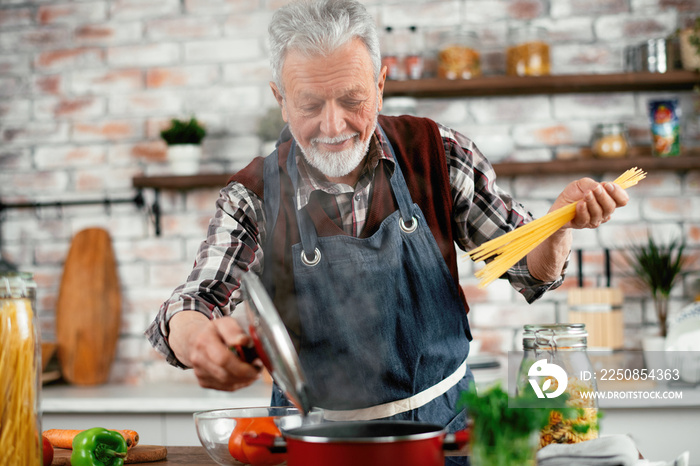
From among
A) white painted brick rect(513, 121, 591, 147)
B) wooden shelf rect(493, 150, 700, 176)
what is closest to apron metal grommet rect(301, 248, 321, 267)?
wooden shelf rect(493, 150, 700, 176)

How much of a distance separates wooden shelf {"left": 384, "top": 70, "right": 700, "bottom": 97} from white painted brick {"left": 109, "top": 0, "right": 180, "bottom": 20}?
42.1 inches

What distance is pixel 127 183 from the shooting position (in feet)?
9.60

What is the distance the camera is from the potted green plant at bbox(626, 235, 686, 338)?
8.24ft

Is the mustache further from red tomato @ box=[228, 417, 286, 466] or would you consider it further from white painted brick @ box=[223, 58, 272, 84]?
white painted brick @ box=[223, 58, 272, 84]

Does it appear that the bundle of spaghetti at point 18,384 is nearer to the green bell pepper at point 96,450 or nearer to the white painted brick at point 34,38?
the green bell pepper at point 96,450

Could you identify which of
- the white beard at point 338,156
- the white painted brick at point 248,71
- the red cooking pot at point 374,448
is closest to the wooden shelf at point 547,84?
the white painted brick at point 248,71

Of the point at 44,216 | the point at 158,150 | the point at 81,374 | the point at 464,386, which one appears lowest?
the point at 81,374

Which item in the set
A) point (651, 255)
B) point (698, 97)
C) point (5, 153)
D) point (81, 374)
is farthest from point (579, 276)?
point (5, 153)

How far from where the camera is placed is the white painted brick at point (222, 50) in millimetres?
2877

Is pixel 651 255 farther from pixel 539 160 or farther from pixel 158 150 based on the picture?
pixel 158 150

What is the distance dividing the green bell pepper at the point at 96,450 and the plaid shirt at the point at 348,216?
0.99 ft

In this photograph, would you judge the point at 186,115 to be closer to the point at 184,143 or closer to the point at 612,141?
the point at 184,143

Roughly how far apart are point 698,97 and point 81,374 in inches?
110

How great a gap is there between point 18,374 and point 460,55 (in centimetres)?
221
